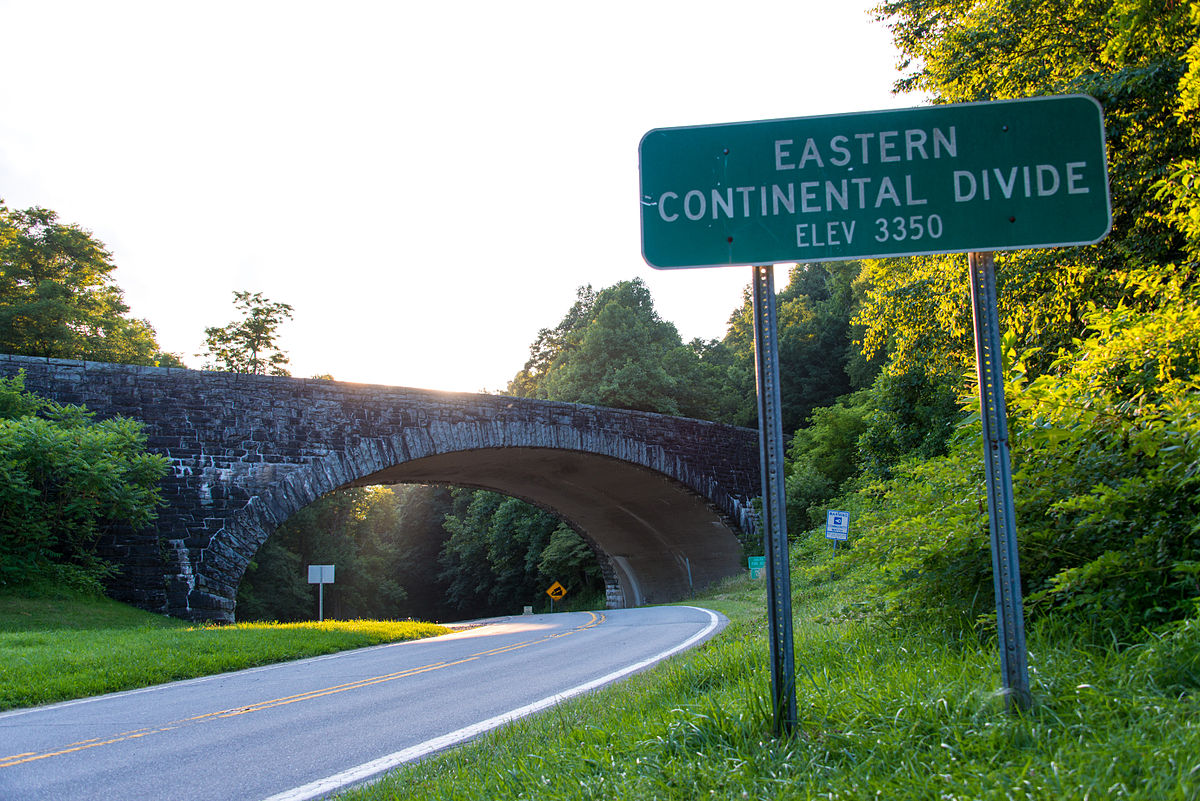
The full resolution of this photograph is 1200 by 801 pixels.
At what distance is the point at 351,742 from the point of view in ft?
17.8

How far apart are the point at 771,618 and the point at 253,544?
51.5ft

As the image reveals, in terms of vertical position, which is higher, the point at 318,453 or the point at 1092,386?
the point at 318,453

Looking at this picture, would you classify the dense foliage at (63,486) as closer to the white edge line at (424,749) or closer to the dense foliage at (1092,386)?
the white edge line at (424,749)

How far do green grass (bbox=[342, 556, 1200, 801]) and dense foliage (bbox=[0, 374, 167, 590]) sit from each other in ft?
39.1

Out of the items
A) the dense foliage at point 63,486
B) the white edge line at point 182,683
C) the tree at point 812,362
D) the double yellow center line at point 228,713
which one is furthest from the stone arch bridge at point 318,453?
the tree at point 812,362

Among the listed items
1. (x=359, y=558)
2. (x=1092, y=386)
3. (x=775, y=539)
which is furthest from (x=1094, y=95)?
(x=359, y=558)

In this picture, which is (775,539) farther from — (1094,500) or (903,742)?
(1094,500)

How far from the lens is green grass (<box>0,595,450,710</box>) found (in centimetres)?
826

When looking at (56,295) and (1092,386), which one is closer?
(1092,386)

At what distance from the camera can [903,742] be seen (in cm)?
302

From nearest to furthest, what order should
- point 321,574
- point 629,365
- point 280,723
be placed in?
point 280,723
point 321,574
point 629,365

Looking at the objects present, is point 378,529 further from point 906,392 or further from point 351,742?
point 351,742

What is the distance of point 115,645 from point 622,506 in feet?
66.5

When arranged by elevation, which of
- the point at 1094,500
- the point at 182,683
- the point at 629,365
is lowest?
the point at 182,683
